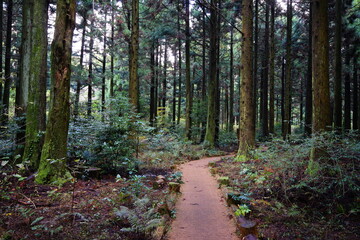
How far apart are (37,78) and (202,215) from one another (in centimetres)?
654

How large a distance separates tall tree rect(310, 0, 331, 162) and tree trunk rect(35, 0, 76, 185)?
693 centimetres

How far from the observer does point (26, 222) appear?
3615 millimetres

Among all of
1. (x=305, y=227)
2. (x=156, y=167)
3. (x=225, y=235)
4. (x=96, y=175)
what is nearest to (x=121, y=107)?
(x=96, y=175)

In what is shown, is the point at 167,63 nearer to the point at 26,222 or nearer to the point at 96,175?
the point at 96,175

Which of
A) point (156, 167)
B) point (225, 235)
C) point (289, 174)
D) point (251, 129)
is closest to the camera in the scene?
point (225, 235)

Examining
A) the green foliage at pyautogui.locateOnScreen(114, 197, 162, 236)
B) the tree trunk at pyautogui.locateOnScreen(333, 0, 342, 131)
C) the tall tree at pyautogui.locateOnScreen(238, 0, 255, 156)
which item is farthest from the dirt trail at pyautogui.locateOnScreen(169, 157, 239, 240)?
the tree trunk at pyautogui.locateOnScreen(333, 0, 342, 131)

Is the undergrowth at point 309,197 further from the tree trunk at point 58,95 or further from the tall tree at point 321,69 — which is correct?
the tree trunk at point 58,95

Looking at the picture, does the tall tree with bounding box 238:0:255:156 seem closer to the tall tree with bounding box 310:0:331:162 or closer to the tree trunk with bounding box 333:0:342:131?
the tall tree with bounding box 310:0:331:162

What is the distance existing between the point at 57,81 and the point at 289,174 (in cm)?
635

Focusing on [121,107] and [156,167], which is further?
[156,167]

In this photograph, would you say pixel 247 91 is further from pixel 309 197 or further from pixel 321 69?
pixel 309 197

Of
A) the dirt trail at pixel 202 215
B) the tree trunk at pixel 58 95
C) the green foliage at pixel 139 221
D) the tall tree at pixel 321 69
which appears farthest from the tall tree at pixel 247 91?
the tree trunk at pixel 58 95

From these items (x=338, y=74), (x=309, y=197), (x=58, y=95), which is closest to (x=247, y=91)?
(x=338, y=74)

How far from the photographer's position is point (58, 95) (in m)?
5.92
